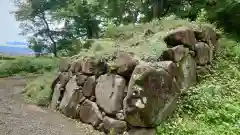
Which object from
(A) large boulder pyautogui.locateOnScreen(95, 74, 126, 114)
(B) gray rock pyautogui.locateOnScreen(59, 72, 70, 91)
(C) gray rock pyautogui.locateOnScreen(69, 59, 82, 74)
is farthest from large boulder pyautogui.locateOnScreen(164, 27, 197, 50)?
(B) gray rock pyautogui.locateOnScreen(59, 72, 70, 91)

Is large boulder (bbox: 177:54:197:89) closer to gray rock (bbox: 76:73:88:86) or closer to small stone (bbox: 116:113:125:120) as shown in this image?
small stone (bbox: 116:113:125:120)

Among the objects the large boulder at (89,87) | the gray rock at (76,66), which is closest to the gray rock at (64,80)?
the gray rock at (76,66)

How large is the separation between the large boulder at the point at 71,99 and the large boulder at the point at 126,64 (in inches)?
47.9

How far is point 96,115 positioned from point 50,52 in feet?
36.1

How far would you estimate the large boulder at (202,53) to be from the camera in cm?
531

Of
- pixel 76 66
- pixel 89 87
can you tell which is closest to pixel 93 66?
pixel 89 87

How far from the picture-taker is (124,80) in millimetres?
4492

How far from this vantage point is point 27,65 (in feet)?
42.9

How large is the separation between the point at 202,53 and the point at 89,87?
244 centimetres

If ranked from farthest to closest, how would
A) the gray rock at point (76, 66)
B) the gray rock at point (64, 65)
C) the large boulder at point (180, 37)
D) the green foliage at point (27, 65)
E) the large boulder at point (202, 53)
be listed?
the green foliage at point (27, 65) < the gray rock at point (64, 65) < the gray rock at point (76, 66) < the large boulder at point (202, 53) < the large boulder at point (180, 37)

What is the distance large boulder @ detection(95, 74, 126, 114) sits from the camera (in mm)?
4410

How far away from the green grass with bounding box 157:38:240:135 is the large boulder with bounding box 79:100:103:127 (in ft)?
3.97

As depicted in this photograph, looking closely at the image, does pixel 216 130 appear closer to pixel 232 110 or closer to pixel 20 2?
pixel 232 110

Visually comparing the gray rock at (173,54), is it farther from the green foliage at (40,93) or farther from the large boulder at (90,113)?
the green foliage at (40,93)
